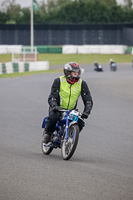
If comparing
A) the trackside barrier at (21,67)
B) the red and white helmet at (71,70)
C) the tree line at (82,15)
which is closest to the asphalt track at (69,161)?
the red and white helmet at (71,70)

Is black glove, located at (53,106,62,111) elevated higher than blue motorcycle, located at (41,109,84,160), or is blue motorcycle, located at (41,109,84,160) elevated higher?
black glove, located at (53,106,62,111)

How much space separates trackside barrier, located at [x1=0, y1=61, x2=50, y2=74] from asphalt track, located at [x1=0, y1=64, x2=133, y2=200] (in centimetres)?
1978

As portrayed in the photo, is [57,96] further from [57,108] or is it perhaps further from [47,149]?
[47,149]

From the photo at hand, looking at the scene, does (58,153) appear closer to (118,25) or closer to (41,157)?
(41,157)

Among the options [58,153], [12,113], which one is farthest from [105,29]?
[58,153]

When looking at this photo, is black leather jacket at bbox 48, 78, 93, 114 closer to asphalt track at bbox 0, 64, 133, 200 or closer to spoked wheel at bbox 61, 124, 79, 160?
spoked wheel at bbox 61, 124, 79, 160

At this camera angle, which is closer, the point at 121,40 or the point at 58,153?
the point at 58,153

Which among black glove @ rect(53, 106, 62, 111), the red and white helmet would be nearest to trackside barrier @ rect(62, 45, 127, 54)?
the red and white helmet

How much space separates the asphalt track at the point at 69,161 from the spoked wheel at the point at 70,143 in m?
0.11

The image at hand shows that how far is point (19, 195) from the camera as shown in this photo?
211 inches

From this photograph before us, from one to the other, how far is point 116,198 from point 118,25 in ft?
208

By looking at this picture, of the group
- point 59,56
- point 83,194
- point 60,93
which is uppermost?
point 60,93

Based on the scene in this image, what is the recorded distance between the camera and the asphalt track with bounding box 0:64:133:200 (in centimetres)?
559

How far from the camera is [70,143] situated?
7602 mm
